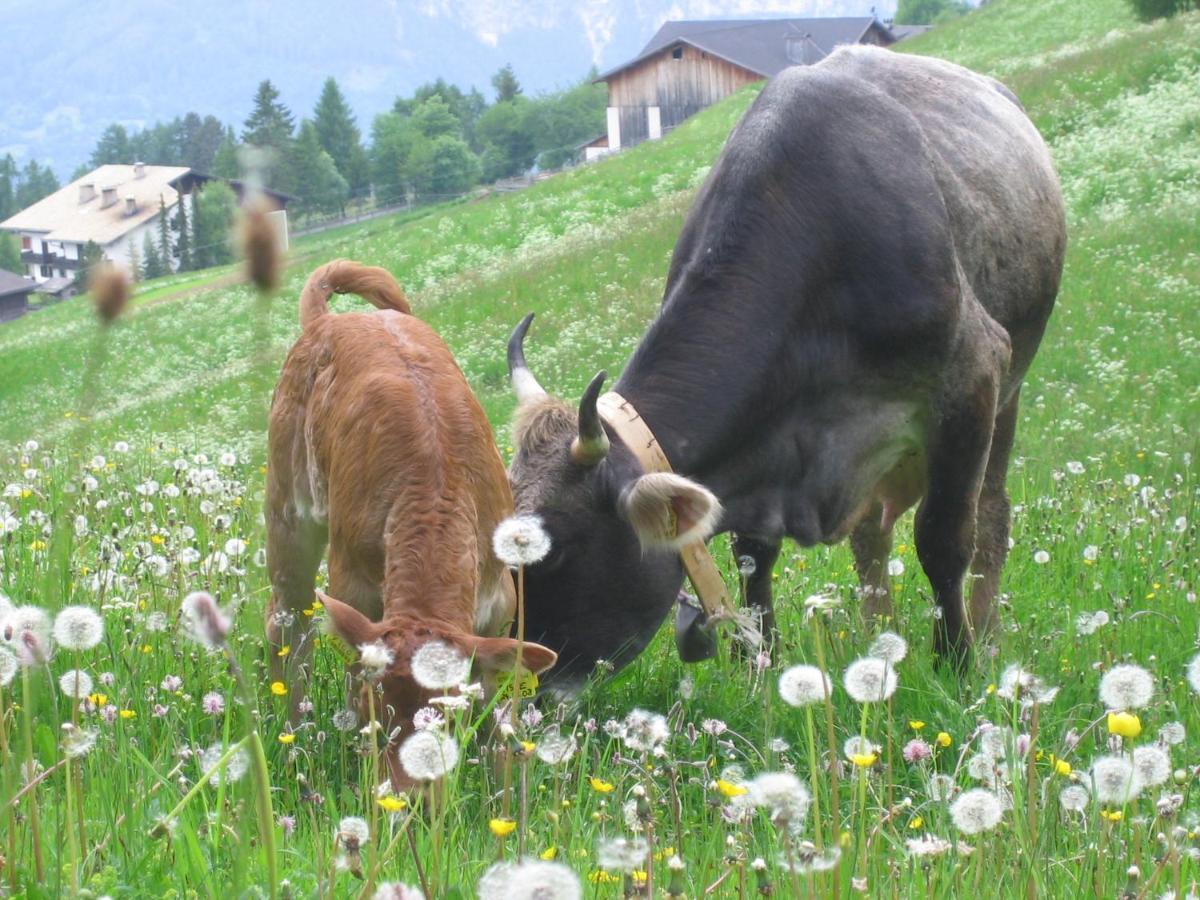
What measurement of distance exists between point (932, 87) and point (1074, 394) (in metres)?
7.34

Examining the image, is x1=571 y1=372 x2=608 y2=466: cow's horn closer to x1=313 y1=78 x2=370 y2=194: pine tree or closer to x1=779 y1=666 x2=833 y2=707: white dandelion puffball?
x1=779 y1=666 x2=833 y2=707: white dandelion puffball

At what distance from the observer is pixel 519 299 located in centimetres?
2739

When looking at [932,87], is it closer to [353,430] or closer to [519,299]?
[353,430]

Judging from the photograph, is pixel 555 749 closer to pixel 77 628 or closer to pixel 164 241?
pixel 77 628

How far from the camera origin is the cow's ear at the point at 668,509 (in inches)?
213

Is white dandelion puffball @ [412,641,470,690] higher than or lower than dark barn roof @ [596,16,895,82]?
lower

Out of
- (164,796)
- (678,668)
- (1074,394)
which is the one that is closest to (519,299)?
(1074,394)

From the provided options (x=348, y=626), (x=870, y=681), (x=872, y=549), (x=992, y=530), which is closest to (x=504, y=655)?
(x=348, y=626)

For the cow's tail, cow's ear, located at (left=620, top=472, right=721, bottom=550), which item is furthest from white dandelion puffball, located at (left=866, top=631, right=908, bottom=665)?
the cow's tail

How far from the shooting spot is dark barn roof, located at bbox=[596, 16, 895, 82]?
88.2 metres

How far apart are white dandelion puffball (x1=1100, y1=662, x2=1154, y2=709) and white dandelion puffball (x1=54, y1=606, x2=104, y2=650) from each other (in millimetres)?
1985

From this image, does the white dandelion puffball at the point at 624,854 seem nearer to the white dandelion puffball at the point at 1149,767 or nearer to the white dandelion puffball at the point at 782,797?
the white dandelion puffball at the point at 782,797

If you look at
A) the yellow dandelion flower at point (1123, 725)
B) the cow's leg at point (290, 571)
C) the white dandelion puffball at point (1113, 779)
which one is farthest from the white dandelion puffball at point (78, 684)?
the cow's leg at point (290, 571)

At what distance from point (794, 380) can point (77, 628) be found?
4.21m
